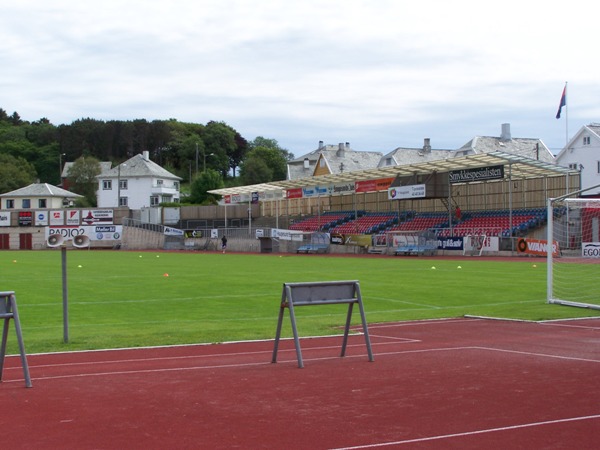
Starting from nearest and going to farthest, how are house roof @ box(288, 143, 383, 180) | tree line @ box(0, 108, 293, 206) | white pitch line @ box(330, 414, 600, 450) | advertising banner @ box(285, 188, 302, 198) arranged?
white pitch line @ box(330, 414, 600, 450), advertising banner @ box(285, 188, 302, 198), house roof @ box(288, 143, 383, 180), tree line @ box(0, 108, 293, 206)

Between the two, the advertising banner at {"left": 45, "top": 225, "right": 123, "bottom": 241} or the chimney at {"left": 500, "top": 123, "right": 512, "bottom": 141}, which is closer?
the advertising banner at {"left": 45, "top": 225, "right": 123, "bottom": 241}

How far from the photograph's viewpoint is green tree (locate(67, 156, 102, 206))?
4877 inches

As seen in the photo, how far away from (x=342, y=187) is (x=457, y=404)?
6233 centimetres

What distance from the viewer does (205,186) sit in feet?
356

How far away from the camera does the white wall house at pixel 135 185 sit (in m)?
114

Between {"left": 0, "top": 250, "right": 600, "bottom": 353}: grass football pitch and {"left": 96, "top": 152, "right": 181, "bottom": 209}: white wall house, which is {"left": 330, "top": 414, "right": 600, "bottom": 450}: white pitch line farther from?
{"left": 96, "top": 152, "right": 181, "bottom": 209}: white wall house

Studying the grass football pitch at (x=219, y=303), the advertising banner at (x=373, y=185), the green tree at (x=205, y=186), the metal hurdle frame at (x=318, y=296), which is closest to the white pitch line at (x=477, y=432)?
the metal hurdle frame at (x=318, y=296)

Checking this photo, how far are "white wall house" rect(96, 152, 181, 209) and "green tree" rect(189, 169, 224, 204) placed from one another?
7278 mm

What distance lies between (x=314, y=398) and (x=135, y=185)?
110156mm

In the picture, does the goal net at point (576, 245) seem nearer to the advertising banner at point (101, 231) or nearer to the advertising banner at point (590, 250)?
the advertising banner at point (590, 250)

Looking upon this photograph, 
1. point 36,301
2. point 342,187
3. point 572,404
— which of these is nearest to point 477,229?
point 342,187

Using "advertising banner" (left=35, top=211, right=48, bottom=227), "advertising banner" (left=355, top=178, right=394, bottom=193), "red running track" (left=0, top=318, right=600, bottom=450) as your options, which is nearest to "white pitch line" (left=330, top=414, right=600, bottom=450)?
"red running track" (left=0, top=318, right=600, bottom=450)

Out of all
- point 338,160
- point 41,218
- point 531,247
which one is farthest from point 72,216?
point 531,247

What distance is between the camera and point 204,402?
827cm
